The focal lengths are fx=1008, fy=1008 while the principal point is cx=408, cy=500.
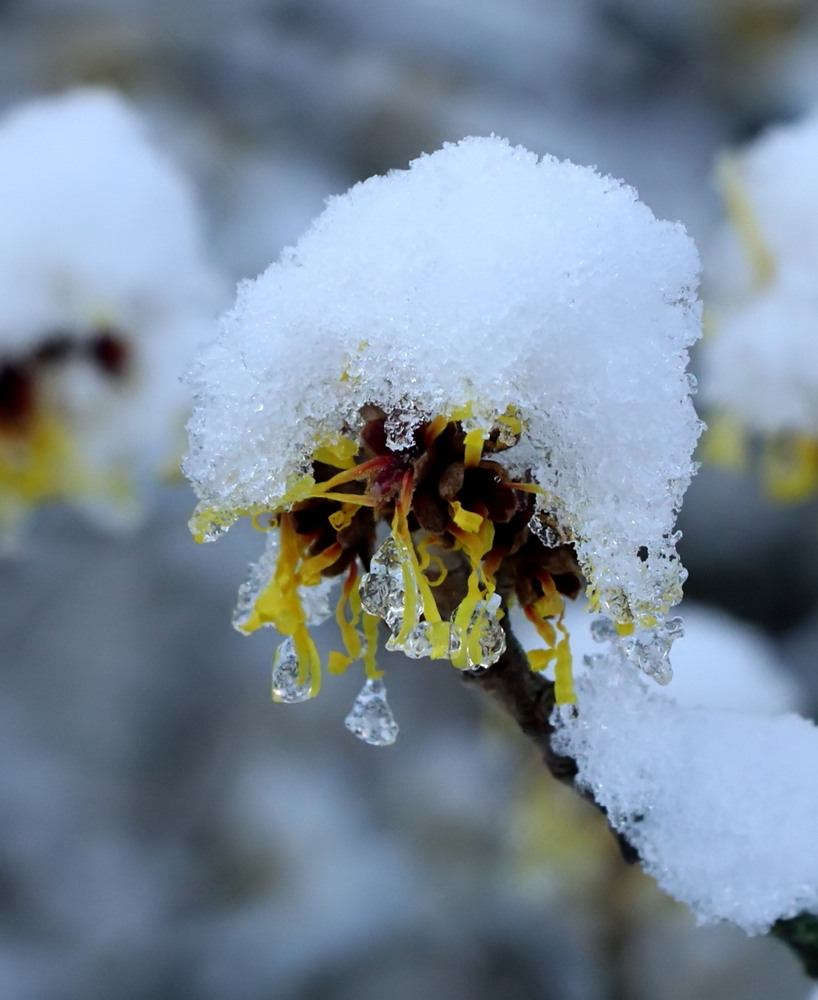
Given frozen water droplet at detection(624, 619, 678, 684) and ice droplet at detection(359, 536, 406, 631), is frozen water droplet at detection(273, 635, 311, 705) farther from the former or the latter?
frozen water droplet at detection(624, 619, 678, 684)

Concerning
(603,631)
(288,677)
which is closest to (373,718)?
(288,677)

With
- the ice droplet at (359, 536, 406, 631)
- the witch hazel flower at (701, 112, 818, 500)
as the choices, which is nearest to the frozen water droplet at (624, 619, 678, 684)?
the ice droplet at (359, 536, 406, 631)

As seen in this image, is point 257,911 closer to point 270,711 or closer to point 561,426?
point 270,711

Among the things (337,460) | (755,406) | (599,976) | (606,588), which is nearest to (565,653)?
(606,588)

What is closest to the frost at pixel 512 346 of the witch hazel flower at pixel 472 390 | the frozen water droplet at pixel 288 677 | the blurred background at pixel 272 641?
the witch hazel flower at pixel 472 390

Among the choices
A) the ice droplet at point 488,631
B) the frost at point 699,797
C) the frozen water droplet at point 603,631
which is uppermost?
the frozen water droplet at point 603,631

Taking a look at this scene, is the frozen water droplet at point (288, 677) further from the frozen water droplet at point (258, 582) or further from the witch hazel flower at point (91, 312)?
the witch hazel flower at point (91, 312)
